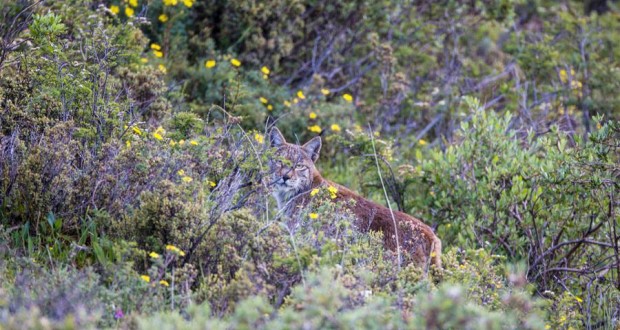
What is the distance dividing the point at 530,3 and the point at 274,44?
6.66 m

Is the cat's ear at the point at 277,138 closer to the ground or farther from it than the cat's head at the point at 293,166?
farther from it

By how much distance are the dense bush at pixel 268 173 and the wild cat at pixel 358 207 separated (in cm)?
27

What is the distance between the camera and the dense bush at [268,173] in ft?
14.9

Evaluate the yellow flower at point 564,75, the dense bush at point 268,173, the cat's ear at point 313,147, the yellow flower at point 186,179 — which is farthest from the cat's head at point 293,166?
the yellow flower at point 564,75

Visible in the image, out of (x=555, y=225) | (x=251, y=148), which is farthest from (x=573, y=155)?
(x=251, y=148)

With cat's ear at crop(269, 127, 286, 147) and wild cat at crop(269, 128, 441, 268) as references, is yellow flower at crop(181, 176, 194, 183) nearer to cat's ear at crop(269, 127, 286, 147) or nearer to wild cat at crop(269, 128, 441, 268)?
wild cat at crop(269, 128, 441, 268)

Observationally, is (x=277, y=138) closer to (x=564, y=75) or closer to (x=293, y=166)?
(x=293, y=166)

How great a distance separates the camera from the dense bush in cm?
453

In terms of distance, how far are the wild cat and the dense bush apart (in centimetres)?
27

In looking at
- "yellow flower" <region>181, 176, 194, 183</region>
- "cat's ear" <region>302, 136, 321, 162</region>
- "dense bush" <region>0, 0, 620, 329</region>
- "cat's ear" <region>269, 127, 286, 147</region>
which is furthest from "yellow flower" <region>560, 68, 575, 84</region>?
"yellow flower" <region>181, 176, 194, 183</region>

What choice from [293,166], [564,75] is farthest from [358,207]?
[564,75]

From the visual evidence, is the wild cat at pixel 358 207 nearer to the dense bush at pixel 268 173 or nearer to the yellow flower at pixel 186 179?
the dense bush at pixel 268 173

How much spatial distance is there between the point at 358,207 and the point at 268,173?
0.87 m

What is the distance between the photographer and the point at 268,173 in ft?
20.4
